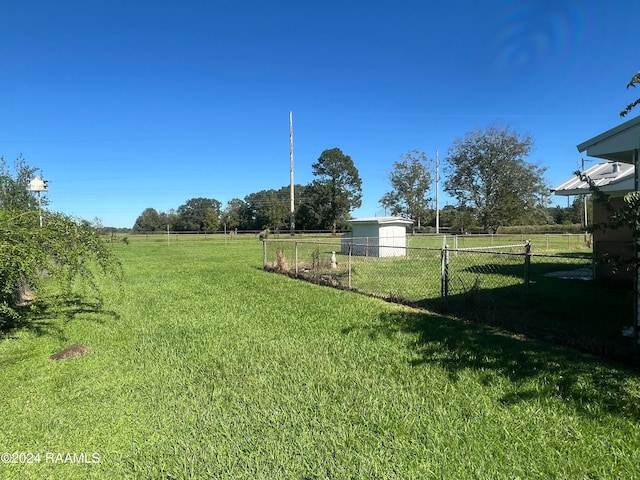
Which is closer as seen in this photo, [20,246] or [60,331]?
[20,246]

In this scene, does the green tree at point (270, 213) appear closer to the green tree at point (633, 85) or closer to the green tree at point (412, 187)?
the green tree at point (412, 187)

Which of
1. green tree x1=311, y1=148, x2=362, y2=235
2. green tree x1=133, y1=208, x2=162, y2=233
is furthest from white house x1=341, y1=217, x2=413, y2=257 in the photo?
green tree x1=133, y1=208, x2=162, y2=233

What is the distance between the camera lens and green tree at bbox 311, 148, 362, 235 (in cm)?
6888

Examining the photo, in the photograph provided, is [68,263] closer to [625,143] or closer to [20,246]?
[20,246]

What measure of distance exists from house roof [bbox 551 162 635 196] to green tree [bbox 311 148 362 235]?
56.2 m

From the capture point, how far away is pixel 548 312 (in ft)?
21.3

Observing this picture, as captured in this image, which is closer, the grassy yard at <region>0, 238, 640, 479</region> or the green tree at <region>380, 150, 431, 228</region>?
the grassy yard at <region>0, 238, 640, 479</region>

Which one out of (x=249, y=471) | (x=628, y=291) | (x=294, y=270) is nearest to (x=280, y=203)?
(x=294, y=270)

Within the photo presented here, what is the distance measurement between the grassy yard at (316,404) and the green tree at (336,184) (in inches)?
2474

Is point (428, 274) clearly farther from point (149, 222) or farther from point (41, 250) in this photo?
point (149, 222)

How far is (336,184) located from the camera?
2739 inches

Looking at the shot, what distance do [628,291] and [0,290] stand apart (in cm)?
1139

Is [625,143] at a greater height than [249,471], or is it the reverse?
[625,143]

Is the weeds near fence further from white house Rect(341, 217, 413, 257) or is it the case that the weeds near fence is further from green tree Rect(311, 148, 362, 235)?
green tree Rect(311, 148, 362, 235)
